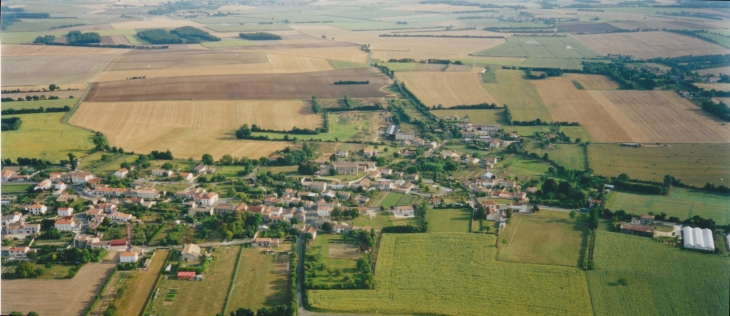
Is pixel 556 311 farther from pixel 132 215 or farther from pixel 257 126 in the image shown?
pixel 257 126

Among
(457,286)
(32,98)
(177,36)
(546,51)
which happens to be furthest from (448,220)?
(177,36)

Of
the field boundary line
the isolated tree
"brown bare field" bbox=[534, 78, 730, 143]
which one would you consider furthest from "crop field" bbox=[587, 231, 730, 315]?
the isolated tree

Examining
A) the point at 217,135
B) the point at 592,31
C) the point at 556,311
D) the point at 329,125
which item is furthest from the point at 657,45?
the point at 556,311

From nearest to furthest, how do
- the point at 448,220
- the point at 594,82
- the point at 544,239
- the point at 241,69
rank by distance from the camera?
the point at 544,239
the point at 448,220
the point at 594,82
the point at 241,69

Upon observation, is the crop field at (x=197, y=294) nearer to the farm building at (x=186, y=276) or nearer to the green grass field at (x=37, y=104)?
the farm building at (x=186, y=276)

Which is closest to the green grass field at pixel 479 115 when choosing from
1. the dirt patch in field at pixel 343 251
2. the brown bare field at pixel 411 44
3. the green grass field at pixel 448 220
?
the green grass field at pixel 448 220

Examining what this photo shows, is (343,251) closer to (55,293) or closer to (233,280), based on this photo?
(233,280)
